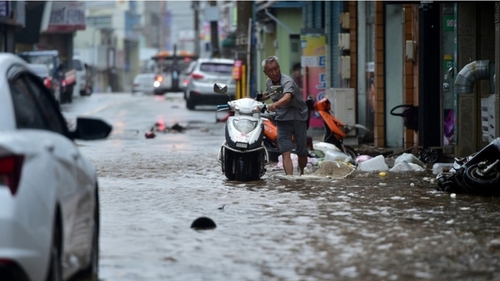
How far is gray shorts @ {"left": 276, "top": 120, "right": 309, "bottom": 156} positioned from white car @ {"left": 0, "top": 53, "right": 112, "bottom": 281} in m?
7.49

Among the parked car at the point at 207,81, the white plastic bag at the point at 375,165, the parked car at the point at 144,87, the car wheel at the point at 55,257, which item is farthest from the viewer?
the parked car at the point at 144,87

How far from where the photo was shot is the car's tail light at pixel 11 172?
17.8 feet

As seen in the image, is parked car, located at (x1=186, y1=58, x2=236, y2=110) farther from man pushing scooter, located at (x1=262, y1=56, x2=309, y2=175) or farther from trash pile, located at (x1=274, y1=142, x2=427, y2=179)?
man pushing scooter, located at (x1=262, y1=56, x2=309, y2=175)

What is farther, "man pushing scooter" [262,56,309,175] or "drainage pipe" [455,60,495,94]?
"drainage pipe" [455,60,495,94]

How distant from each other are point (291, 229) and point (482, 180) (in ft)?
11.0

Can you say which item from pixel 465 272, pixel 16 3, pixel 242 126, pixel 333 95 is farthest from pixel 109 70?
pixel 465 272

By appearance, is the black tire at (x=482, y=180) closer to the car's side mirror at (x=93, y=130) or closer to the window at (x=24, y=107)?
the car's side mirror at (x=93, y=130)

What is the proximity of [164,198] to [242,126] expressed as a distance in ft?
8.12

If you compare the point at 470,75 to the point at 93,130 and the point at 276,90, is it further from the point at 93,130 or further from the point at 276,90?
the point at 93,130

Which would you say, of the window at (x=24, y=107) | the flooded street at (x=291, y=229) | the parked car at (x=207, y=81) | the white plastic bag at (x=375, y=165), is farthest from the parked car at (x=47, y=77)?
the window at (x=24, y=107)

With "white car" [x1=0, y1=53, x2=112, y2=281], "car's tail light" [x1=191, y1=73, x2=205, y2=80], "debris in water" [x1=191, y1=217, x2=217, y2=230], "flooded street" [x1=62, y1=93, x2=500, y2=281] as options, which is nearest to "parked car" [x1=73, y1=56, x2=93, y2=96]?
"car's tail light" [x1=191, y1=73, x2=205, y2=80]

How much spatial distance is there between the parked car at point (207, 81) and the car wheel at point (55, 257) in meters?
32.5

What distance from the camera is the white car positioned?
5.44 m

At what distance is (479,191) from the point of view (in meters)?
12.4
